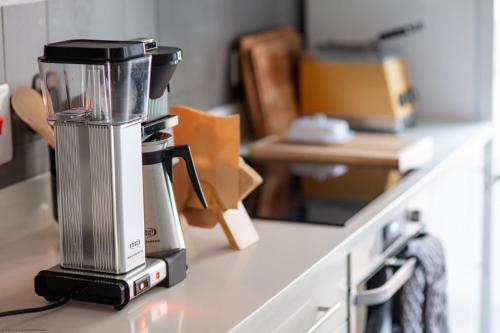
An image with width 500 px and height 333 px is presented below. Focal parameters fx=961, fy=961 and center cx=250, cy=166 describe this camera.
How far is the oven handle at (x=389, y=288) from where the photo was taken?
2029 mm

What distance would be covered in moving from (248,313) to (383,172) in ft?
3.43

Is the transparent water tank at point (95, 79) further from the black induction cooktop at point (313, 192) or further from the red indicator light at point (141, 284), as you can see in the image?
the black induction cooktop at point (313, 192)

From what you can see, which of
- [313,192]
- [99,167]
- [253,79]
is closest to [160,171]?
[99,167]

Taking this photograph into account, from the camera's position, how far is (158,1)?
2408 millimetres

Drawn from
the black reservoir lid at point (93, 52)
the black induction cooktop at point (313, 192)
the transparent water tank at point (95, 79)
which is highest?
the black reservoir lid at point (93, 52)

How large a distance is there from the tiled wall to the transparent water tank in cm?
39

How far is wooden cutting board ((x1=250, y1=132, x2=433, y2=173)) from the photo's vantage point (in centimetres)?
256

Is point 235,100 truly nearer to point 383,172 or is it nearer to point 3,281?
point 383,172

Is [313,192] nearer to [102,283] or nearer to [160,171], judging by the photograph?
[160,171]

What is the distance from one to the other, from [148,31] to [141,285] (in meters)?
0.94

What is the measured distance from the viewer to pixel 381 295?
2049 mm

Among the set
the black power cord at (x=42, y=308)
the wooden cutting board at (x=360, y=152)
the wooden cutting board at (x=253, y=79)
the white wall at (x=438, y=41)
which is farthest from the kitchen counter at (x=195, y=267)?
the white wall at (x=438, y=41)

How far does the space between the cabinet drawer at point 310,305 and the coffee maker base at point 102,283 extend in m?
0.19

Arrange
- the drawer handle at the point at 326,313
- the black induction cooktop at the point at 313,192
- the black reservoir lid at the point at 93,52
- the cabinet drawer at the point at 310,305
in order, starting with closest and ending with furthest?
the black reservoir lid at the point at 93,52 → the cabinet drawer at the point at 310,305 → the drawer handle at the point at 326,313 → the black induction cooktop at the point at 313,192
